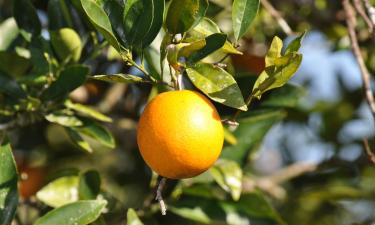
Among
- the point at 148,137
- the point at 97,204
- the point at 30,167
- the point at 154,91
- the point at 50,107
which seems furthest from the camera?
the point at 30,167

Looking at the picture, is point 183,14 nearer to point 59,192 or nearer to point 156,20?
point 156,20

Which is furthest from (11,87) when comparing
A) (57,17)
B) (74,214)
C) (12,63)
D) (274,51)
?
(274,51)

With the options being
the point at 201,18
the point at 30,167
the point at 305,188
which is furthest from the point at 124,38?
the point at 305,188

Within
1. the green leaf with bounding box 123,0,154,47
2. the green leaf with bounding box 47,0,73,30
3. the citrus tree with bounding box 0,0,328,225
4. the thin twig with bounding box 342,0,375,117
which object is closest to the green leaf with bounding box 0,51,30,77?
the citrus tree with bounding box 0,0,328,225

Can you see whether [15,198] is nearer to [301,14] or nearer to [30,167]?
[30,167]

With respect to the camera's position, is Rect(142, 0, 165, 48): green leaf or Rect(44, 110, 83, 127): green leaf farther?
Rect(44, 110, 83, 127): green leaf

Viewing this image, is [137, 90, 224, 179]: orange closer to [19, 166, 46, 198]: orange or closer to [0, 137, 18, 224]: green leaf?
[0, 137, 18, 224]: green leaf

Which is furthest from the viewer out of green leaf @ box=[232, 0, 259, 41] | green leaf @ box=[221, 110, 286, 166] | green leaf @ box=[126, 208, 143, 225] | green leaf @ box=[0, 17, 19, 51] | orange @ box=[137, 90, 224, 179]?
green leaf @ box=[221, 110, 286, 166]
